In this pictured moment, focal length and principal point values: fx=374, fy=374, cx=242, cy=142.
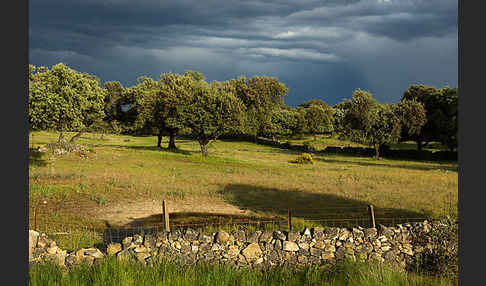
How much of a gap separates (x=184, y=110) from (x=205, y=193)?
26267 millimetres

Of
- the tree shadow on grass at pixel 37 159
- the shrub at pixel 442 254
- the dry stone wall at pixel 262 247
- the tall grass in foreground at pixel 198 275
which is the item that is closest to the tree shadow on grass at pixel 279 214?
the dry stone wall at pixel 262 247

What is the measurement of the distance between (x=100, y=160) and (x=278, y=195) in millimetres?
22126

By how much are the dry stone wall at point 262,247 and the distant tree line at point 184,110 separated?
2926cm

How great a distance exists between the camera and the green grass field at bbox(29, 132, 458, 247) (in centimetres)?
1855

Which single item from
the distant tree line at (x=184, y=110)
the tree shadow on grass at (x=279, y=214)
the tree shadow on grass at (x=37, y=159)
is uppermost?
the distant tree line at (x=184, y=110)

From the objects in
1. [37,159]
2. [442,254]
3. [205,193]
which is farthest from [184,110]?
[442,254]

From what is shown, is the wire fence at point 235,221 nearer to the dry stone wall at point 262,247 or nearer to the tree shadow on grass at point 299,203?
the tree shadow on grass at point 299,203

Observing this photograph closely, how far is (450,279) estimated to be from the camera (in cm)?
1097

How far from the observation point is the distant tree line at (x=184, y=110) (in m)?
Answer: 37.6

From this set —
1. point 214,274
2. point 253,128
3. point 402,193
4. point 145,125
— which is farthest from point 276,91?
point 214,274

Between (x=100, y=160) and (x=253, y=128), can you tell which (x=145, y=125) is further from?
(x=253, y=128)

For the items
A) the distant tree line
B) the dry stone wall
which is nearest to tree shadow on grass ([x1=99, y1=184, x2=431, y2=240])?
the dry stone wall

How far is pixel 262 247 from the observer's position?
464 inches

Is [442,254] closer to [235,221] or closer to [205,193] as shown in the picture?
[235,221]
